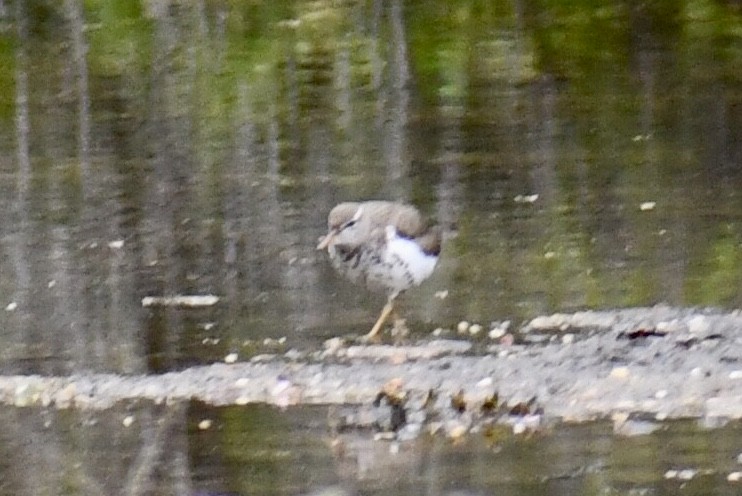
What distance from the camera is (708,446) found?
458 cm

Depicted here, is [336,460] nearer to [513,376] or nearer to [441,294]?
[513,376]

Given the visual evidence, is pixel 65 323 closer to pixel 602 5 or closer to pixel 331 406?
pixel 331 406

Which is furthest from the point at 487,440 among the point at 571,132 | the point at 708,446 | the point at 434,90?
the point at 434,90

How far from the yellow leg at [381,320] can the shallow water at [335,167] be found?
95mm

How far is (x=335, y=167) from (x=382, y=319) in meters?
2.62

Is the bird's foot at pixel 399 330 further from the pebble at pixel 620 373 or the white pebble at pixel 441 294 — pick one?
the pebble at pixel 620 373

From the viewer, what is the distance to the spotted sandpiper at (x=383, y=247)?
6562mm

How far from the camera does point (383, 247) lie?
258 inches

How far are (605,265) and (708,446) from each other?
256 centimetres

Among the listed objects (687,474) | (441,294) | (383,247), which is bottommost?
(441,294)

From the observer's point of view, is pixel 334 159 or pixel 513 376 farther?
pixel 334 159

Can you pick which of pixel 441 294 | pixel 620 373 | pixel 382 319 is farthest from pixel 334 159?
pixel 620 373

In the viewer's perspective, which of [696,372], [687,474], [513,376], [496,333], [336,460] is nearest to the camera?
[687,474]

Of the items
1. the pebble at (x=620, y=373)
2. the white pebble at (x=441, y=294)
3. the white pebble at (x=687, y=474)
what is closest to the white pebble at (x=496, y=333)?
the white pebble at (x=441, y=294)
